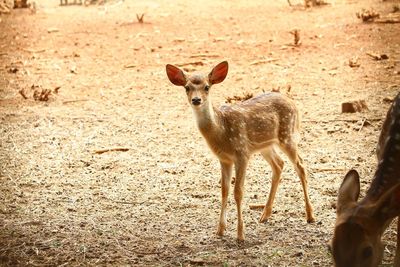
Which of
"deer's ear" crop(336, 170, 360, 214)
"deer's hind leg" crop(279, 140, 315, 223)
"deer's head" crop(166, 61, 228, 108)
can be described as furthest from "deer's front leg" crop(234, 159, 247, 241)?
"deer's ear" crop(336, 170, 360, 214)

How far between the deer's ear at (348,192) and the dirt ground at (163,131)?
101 centimetres

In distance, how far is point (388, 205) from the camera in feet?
16.3

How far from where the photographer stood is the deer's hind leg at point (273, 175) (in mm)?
7246

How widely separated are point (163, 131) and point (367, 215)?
19.2 ft

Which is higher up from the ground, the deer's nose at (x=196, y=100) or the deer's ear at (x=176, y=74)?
the deer's ear at (x=176, y=74)

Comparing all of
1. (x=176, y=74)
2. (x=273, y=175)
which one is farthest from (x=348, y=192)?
(x=176, y=74)

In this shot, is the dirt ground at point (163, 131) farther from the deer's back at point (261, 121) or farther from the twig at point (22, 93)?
the deer's back at point (261, 121)

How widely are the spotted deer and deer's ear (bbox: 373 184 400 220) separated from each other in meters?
1.96

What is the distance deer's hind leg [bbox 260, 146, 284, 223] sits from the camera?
23.8 ft

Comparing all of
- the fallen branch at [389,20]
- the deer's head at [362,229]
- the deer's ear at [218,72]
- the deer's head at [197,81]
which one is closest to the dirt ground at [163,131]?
the fallen branch at [389,20]

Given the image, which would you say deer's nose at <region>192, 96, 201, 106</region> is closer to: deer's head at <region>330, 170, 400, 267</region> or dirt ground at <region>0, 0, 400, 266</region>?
dirt ground at <region>0, 0, 400, 266</region>

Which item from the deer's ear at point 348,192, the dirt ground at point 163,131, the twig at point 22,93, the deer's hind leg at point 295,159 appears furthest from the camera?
the twig at point 22,93

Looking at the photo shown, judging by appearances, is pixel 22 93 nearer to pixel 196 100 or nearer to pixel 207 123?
pixel 207 123

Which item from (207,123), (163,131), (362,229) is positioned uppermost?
(207,123)
